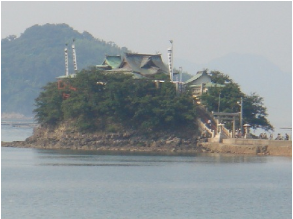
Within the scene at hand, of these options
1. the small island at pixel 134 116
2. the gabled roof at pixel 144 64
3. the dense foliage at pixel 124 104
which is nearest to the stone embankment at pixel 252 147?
the small island at pixel 134 116

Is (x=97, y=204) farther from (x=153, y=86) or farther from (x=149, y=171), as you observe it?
(x=153, y=86)

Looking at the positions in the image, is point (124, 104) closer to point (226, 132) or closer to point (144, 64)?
point (226, 132)

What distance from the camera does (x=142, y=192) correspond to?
4391cm

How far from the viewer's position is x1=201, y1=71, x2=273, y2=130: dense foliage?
72750mm

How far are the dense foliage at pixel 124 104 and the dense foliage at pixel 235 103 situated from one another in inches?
67.7

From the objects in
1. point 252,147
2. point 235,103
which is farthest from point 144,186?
point 235,103

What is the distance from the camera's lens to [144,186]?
152 ft

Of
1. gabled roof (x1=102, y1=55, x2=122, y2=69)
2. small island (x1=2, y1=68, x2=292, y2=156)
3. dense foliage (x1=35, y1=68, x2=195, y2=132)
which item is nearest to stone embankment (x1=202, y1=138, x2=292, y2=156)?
small island (x1=2, y1=68, x2=292, y2=156)

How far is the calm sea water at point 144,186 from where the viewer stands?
3781 cm

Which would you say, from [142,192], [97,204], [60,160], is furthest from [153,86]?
[97,204]

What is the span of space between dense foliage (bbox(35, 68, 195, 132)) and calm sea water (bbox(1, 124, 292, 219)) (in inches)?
225

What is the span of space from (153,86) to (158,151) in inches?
282

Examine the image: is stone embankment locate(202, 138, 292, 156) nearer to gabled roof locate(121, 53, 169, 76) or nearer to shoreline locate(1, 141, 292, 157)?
shoreline locate(1, 141, 292, 157)

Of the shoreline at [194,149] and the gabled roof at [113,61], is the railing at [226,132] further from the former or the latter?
the gabled roof at [113,61]
